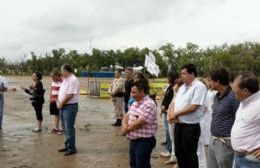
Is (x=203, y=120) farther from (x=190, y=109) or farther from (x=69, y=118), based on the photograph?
(x=69, y=118)

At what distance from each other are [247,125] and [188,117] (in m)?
1.70

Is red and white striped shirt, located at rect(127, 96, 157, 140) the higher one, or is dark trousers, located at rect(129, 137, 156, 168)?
red and white striped shirt, located at rect(127, 96, 157, 140)

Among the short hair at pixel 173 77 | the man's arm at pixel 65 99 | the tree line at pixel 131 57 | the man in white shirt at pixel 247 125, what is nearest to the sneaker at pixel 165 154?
the short hair at pixel 173 77

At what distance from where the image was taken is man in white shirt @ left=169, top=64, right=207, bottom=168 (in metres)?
5.63

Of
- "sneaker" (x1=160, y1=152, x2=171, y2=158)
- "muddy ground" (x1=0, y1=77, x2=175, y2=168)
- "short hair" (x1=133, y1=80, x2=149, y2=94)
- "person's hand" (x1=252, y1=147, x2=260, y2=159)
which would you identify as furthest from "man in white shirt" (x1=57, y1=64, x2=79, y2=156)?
"person's hand" (x1=252, y1=147, x2=260, y2=159)

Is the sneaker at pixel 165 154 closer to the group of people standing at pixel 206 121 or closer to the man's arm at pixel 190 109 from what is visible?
the group of people standing at pixel 206 121

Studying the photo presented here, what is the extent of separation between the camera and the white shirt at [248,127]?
395 centimetres

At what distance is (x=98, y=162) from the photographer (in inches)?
314

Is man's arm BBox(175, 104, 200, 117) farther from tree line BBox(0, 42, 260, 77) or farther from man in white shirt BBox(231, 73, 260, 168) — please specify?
tree line BBox(0, 42, 260, 77)

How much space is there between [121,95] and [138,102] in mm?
7057

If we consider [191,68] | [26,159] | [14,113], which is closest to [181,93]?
[191,68]

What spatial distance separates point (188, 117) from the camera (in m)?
5.66

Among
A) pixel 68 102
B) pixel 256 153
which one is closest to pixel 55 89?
pixel 68 102

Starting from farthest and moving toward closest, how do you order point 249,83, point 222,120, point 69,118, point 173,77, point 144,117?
point 69,118, point 173,77, point 144,117, point 222,120, point 249,83
